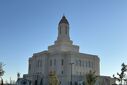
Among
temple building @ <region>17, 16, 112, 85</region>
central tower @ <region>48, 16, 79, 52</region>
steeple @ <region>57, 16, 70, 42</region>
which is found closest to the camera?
temple building @ <region>17, 16, 112, 85</region>

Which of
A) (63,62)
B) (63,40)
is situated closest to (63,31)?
(63,40)

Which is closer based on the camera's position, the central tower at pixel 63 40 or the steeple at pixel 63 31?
the central tower at pixel 63 40

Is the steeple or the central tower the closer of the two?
the central tower

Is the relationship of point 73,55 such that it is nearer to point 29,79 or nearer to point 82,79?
point 82,79

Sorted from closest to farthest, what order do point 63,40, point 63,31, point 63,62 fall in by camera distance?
point 63,62 < point 63,40 < point 63,31

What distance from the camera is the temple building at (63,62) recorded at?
82250 mm

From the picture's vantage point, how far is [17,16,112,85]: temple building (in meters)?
82.2

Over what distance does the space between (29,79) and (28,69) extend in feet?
30.7

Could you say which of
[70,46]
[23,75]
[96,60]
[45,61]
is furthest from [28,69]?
[96,60]

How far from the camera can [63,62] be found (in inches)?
3312

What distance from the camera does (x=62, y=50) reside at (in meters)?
86.9

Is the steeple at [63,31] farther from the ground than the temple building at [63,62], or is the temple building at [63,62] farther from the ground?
the steeple at [63,31]

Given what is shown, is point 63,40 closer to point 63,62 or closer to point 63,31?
point 63,31

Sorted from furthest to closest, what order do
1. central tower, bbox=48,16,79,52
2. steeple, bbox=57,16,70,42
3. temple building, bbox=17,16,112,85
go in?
steeple, bbox=57,16,70,42
central tower, bbox=48,16,79,52
temple building, bbox=17,16,112,85
